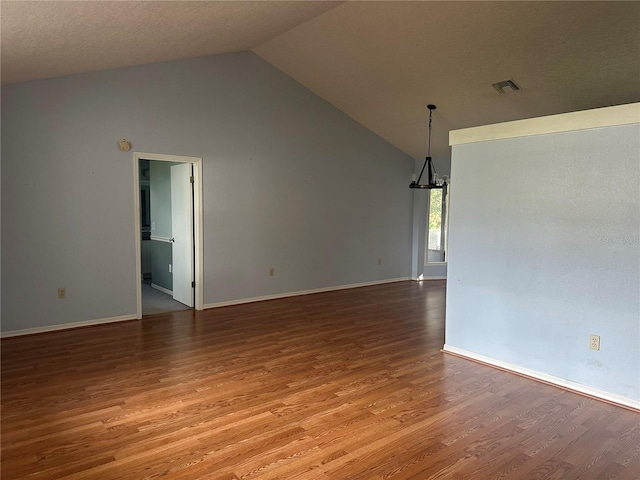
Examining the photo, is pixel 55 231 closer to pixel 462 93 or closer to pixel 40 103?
pixel 40 103

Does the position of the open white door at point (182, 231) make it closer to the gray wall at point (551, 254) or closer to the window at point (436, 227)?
the gray wall at point (551, 254)

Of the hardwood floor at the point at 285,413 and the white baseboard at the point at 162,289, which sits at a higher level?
the white baseboard at the point at 162,289

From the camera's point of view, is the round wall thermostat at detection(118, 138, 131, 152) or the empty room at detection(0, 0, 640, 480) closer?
the empty room at detection(0, 0, 640, 480)

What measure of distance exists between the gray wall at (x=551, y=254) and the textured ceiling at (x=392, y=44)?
Answer: 4.31ft

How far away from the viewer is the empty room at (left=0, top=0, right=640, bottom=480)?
8.00ft

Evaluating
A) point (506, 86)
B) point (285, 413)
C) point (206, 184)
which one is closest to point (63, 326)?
point (206, 184)

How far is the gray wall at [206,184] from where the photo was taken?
420cm

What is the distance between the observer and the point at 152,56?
175 inches

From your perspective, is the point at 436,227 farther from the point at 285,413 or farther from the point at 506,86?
the point at 285,413

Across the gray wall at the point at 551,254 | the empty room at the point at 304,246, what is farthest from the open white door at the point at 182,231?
the gray wall at the point at 551,254

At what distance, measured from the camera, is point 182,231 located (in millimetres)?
5535

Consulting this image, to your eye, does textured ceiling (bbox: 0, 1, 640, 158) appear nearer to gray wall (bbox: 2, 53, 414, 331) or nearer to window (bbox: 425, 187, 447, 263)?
gray wall (bbox: 2, 53, 414, 331)

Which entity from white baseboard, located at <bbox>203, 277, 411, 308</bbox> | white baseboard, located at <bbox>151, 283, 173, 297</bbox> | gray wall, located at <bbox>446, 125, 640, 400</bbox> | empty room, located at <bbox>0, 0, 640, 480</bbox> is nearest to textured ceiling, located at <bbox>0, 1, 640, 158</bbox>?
empty room, located at <bbox>0, 0, 640, 480</bbox>

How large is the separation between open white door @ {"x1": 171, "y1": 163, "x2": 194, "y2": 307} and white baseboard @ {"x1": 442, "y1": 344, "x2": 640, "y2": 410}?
11.1 feet
